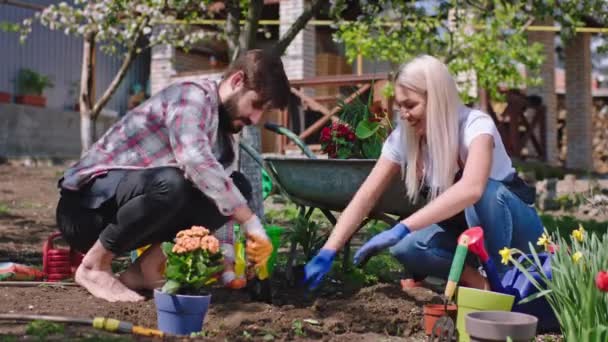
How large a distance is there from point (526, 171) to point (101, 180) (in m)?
7.34

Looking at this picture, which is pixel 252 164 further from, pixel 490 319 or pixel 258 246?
pixel 490 319

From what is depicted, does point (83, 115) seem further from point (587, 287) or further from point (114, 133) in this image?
point (587, 287)

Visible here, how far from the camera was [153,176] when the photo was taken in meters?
2.60

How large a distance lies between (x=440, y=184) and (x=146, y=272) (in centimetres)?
118

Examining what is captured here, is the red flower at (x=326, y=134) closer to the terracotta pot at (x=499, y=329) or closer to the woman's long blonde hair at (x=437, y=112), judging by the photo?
the woman's long blonde hair at (x=437, y=112)

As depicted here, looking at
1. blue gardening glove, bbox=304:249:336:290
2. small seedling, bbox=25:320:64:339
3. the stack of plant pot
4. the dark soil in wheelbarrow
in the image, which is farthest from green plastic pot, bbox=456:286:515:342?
small seedling, bbox=25:320:64:339

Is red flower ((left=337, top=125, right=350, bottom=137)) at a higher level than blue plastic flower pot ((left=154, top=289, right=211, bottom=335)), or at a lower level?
higher

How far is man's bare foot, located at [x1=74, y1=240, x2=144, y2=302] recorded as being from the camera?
8.88 feet

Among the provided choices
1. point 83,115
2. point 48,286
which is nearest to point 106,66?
point 83,115

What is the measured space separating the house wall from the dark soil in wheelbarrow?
27.5ft

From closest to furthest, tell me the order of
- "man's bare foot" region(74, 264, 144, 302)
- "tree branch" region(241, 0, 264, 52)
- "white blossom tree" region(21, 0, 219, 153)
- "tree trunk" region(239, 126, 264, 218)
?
"man's bare foot" region(74, 264, 144, 302) → "tree branch" region(241, 0, 264, 52) → "tree trunk" region(239, 126, 264, 218) → "white blossom tree" region(21, 0, 219, 153)

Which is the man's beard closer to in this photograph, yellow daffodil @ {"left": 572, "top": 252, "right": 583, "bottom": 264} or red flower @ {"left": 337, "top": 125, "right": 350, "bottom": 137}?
red flower @ {"left": 337, "top": 125, "right": 350, "bottom": 137}

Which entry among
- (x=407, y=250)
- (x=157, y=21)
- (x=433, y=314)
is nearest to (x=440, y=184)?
(x=407, y=250)

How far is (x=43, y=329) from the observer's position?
2.12m
